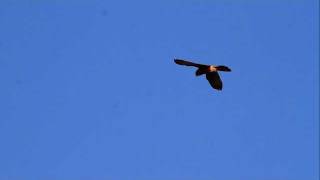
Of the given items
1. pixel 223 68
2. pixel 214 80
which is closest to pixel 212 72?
pixel 214 80

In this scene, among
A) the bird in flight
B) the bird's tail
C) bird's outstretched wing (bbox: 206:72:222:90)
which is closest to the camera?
the bird's tail

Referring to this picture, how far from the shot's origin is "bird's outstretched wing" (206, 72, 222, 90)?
26806 millimetres

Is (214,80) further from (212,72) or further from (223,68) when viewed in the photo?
(223,68)

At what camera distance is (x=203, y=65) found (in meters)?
26.6

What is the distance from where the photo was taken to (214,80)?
27047mm

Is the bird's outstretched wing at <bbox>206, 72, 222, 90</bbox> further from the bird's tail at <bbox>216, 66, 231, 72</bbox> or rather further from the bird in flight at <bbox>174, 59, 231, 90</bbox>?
the bird's tail at <bbox>216, 66, 231, 72</bbox>

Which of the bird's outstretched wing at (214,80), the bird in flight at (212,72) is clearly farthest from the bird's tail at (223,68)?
the bird's outstretched wing at (214,80)

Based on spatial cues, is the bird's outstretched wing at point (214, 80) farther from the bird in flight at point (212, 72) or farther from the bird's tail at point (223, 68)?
the bird's tail at point (223, 68)

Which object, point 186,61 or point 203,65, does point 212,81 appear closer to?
point 203,65

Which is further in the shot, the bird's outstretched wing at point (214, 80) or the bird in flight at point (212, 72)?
the bird's outstretched wing at point (214, 80)

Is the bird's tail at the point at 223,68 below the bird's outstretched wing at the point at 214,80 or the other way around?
below

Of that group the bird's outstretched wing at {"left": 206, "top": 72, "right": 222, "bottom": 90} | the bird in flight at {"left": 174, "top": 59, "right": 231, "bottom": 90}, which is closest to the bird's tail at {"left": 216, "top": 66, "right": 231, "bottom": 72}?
the bird in flight at {"left": 174, "top": 59, "right": 231, "bottom": 90}

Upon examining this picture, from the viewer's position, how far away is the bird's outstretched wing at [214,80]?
26806mm

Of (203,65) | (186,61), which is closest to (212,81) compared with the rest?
(203,65)
